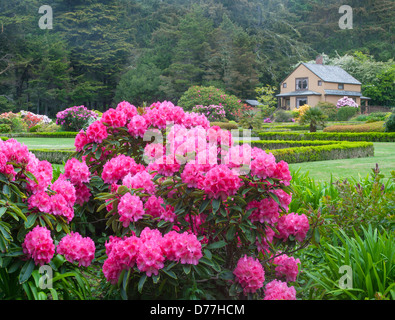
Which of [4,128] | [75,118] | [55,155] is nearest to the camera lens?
[55,155]

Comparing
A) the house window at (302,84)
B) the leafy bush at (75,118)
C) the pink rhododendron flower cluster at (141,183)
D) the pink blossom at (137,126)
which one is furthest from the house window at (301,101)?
the pink rhododendron flower cluster at (141,183)

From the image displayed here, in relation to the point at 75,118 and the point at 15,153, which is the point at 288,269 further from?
the point at 75,118

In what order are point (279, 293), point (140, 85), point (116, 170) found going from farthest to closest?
1. point (140, 85)
2. point (116, 170)
3. point (279, 293)

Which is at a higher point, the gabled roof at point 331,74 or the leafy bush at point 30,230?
the gabled roof at point 331,74

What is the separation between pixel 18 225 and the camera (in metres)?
2.33

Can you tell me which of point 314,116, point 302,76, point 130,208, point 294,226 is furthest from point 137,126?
point 302,76

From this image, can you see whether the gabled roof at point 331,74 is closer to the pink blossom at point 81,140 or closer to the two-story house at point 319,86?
the two-story house at point 319,86

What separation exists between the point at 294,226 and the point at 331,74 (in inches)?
1387

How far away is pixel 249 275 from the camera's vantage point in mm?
2182

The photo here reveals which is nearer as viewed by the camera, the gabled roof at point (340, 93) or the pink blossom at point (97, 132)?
the pink blossom at point (97, 132)

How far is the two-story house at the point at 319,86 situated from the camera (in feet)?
112

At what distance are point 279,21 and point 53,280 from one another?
4459 cm

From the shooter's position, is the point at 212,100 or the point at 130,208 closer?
the point at 130,208
